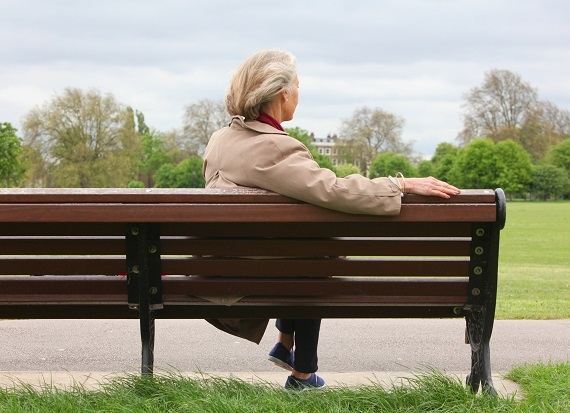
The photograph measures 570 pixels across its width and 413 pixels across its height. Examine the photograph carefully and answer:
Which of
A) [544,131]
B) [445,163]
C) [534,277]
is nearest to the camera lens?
[534,277]

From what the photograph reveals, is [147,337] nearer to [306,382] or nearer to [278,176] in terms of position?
[306,382]

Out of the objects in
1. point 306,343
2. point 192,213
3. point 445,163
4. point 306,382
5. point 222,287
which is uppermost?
point 192,213

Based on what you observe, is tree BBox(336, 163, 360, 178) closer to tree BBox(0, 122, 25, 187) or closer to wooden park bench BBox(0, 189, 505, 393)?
tree BBox(0, 122, 25, 187)

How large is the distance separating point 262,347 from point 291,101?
2725 millimetres

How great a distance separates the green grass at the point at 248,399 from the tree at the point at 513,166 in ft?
316

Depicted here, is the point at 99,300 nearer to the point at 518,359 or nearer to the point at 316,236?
the point at 316,236

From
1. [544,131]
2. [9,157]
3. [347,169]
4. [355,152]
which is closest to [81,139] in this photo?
[9,157]

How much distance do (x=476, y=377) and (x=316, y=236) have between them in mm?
1049

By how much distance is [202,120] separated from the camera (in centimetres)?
9806

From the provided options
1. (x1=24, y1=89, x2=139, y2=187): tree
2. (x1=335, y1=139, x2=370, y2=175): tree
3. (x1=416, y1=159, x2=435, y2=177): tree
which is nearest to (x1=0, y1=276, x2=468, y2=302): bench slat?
(x1=24, y1=89, x2=139, y2=187): tree

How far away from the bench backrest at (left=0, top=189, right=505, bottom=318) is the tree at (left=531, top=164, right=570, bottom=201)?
333ft

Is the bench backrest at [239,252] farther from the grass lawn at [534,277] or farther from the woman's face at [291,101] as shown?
the grass lawn at [534,277]

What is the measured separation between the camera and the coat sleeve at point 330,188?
3.59 m

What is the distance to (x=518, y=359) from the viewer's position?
588 cm
